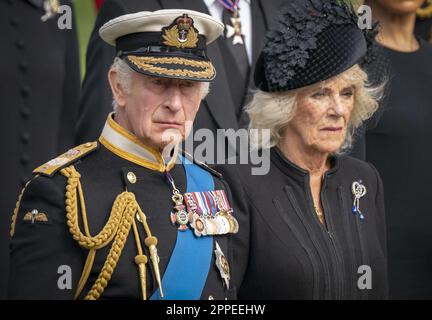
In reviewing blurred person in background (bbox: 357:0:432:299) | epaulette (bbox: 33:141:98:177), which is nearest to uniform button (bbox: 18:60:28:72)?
epaulette (bbox: 33:141:98:177)

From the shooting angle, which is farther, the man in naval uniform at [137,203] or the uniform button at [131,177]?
the uniform button at [131,177]

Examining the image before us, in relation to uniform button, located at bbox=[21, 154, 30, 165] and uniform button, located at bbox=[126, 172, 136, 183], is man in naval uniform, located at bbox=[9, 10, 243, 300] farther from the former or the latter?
uniform button, located at bbox=[21, 154, 30, 165]

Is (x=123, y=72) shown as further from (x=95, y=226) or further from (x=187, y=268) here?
(x=187, y=268)

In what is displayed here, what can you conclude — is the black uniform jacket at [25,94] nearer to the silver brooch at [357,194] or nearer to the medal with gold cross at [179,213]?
the medal with gold cross at [179,213]

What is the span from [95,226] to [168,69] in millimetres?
597

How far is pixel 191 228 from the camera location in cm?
415

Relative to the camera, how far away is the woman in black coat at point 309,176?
14.9 feet

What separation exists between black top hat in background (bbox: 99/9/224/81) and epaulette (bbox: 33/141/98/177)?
1.13 feet

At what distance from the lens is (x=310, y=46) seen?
4695 millimetres

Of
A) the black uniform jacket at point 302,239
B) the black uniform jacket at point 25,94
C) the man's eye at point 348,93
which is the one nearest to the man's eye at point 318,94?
the man's eye at point 348,93

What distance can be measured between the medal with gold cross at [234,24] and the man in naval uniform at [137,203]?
111 centimetres

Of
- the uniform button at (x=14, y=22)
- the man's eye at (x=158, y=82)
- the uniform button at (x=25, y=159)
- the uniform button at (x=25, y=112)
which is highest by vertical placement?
the uniform button at (x=14, y=22)

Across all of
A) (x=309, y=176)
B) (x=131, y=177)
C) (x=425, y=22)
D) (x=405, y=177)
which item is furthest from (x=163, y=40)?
(x=425, y=22)

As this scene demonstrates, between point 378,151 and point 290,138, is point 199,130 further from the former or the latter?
point 378,151
